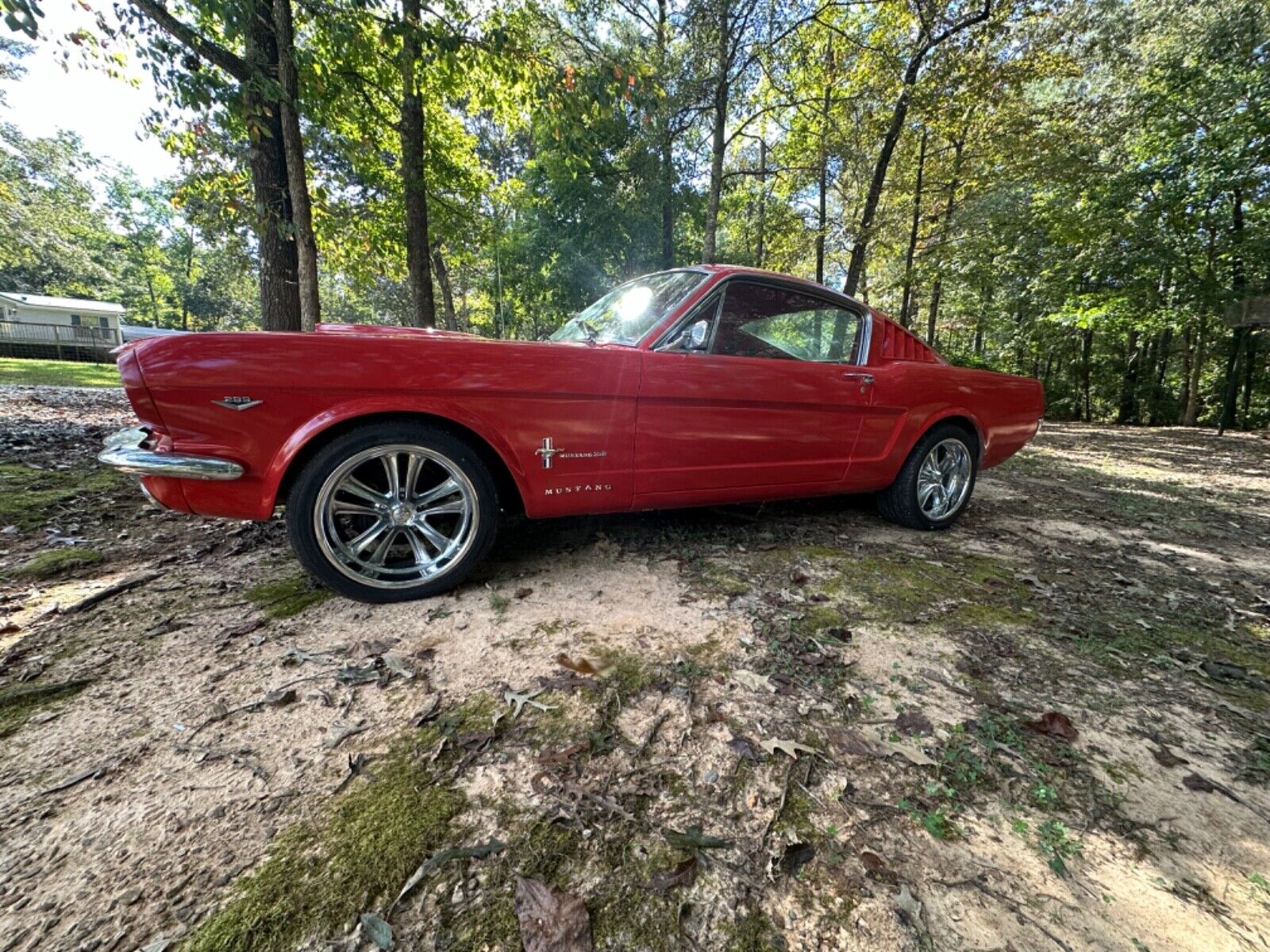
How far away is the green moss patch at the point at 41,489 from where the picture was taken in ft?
9.86

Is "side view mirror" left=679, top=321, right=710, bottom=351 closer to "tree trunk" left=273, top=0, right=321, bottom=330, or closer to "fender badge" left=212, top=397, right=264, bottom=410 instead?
"fender badge" left=212, top=397, right=264, bottom=410

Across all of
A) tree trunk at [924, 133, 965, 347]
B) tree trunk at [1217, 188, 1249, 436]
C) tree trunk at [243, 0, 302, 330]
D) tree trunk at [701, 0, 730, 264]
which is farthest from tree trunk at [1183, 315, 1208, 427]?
tree trunk at [243, 0, 302, 330]

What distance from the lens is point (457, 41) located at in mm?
4625

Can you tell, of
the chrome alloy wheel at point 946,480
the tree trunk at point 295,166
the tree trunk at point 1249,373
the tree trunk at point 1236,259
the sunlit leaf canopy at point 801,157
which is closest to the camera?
the chrome alloy wheel at point 946,480

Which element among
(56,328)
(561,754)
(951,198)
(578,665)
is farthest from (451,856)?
(56,328)

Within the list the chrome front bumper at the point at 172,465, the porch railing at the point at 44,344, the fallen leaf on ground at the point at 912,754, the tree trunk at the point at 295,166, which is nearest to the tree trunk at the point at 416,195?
the tree trunk at the point at 295,166

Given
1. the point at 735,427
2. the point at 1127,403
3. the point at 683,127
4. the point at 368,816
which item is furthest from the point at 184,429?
the point at 1127,403

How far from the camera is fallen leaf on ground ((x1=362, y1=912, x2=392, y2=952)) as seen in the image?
935 millimetres

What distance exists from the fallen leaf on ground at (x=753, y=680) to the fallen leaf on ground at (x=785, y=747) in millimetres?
246

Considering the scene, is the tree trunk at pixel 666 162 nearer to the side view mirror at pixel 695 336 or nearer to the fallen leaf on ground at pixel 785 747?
the side view mirror at pixel 695 336

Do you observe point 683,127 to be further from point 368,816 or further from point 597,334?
point 368,816

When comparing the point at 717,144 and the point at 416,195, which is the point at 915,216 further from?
the point at 416,195

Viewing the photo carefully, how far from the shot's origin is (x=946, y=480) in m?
3.79

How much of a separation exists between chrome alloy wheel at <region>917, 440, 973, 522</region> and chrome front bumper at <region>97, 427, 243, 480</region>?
13.6ft
